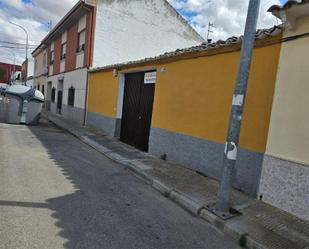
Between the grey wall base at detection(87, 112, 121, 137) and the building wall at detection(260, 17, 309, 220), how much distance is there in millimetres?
6845

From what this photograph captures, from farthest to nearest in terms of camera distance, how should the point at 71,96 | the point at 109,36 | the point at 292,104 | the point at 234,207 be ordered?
the point at 71,96 < the point at 109,36 < the point at 234,207 < the point at 292,104

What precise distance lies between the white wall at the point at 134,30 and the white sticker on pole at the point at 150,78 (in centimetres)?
573

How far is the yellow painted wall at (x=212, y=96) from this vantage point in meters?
4.70

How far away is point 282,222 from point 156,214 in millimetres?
1885

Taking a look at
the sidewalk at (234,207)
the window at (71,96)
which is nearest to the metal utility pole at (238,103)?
the sidewalk at (234,207)

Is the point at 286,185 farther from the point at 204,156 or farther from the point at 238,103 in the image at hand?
the point at 204,156

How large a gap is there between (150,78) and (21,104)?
24.1ft

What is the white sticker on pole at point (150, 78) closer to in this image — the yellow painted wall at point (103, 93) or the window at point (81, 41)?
the yellow painted wall at point (103, 93)

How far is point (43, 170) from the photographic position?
5.72 meters

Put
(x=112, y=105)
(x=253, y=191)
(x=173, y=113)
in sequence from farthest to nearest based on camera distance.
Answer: (x=112, y=105), (x=173, y=113), (x=253, y=191)

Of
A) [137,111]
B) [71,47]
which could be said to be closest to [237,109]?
[137,111]

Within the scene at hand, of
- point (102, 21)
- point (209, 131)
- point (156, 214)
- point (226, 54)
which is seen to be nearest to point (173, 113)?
point (209, 131)

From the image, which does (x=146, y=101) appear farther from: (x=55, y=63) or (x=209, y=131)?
(x=55, y=63)

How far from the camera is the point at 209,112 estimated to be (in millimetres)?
5836
